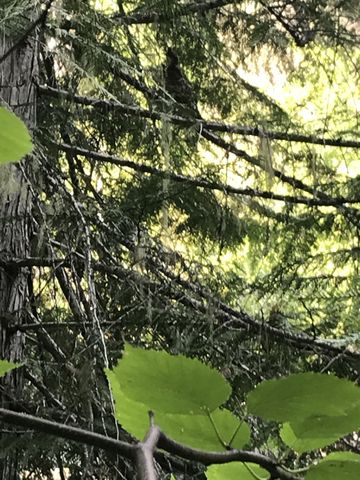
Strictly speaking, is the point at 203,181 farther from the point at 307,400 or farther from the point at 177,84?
the point at 307,400

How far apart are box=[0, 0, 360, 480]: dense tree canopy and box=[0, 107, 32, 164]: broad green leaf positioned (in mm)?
1281

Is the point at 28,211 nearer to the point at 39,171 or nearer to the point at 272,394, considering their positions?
the point at 39,171

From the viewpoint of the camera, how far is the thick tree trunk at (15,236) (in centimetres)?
214

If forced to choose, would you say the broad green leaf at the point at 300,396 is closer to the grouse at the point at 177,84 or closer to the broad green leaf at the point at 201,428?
the broad green leaf at the point at 201,428

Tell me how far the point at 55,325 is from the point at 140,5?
4.87 feet

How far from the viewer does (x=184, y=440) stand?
12.1 inches

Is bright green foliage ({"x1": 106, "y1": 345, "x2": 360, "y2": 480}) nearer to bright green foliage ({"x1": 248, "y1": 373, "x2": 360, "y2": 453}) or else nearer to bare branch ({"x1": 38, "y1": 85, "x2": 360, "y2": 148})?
bright green foliage ({"x1": 248, "y1": 373, "x2": 360, "y2": 453})

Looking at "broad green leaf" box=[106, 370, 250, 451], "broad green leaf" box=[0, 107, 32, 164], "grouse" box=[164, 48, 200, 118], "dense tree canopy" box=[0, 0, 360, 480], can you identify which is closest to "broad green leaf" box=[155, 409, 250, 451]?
"broad green leaf" box=[106, 370, 250, 451]

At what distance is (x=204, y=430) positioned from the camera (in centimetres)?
31

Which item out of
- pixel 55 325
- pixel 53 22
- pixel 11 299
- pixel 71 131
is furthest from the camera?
pixel 71 131

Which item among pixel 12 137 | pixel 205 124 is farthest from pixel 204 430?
pixel 205 124

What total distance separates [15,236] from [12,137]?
2.10 meters

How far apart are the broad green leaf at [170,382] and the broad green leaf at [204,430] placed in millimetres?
14

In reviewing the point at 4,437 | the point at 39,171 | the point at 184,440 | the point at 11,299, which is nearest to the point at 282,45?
the point at 39,171
